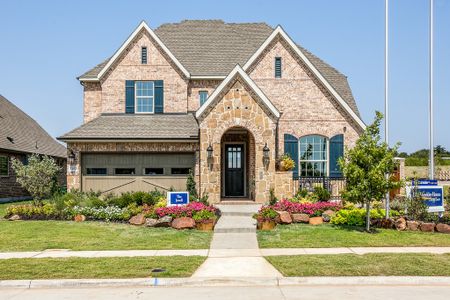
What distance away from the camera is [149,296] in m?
8.15

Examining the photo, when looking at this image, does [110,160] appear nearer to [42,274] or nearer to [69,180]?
[69,180]

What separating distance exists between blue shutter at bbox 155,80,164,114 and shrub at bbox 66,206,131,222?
8.48 meters

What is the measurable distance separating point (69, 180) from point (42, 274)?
13.8m

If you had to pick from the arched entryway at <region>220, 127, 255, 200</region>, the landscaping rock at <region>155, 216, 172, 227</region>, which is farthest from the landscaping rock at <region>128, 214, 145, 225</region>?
the arched entryway at <region>220, 127, 255, 200</region>

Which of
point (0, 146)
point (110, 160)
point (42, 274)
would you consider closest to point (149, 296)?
point (42, 274)

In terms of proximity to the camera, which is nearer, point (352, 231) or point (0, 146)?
point (352, 231)

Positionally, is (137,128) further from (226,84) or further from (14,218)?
(14,218)

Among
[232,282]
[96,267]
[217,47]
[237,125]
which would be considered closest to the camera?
[232,282]

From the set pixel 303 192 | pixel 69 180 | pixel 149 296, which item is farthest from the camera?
pixel 69 180

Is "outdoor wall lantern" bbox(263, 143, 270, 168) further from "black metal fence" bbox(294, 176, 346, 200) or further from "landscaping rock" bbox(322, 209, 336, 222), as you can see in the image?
"landscaping rock" bbox(322, 209, 336, 222)

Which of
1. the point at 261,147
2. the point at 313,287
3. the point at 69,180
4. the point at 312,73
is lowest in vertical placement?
the point at 313,287

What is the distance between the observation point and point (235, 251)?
40.3 ft

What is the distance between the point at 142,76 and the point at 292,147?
30.0ft

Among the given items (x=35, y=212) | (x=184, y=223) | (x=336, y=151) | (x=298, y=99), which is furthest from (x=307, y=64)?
(x=35, y=212)
